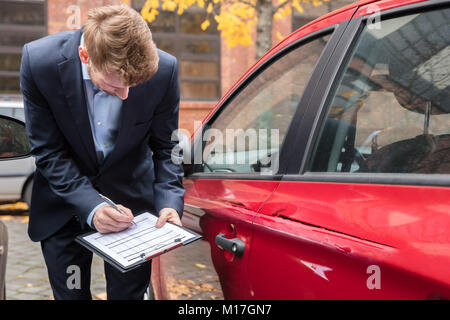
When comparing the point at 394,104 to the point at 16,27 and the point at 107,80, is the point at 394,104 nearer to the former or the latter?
the point at 107,80

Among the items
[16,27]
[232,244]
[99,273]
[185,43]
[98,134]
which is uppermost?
[16,27]

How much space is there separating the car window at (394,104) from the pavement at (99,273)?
0.68 m

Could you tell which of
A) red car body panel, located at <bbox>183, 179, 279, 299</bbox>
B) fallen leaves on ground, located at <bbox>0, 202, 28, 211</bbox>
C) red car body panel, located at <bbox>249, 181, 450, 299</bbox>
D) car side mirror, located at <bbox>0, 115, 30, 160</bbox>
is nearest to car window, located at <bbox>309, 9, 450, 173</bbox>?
red car body panel, located at <bbox>249, 181, 450, 299</bbox>

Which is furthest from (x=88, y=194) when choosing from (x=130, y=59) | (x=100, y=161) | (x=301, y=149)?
(x=301, y=149)

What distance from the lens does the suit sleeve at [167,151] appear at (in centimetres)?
201

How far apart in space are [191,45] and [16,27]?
171 inches

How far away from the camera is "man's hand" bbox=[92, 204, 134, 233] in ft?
5.81

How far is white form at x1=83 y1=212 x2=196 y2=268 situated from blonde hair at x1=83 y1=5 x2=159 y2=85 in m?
0.56

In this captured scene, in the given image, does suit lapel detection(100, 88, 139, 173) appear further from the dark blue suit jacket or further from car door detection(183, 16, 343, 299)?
car door detection(183, 16, 343, 299)

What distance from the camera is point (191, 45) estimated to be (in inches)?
506

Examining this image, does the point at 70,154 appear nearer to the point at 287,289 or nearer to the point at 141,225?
the point at 141,225

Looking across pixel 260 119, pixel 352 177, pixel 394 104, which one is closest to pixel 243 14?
pixel 260 119

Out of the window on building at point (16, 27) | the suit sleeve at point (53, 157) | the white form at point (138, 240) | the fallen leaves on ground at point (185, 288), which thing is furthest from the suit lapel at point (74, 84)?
the window on building at point (16, 27)

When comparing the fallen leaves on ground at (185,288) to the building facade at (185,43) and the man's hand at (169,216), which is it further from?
the building facade at (185,43)
